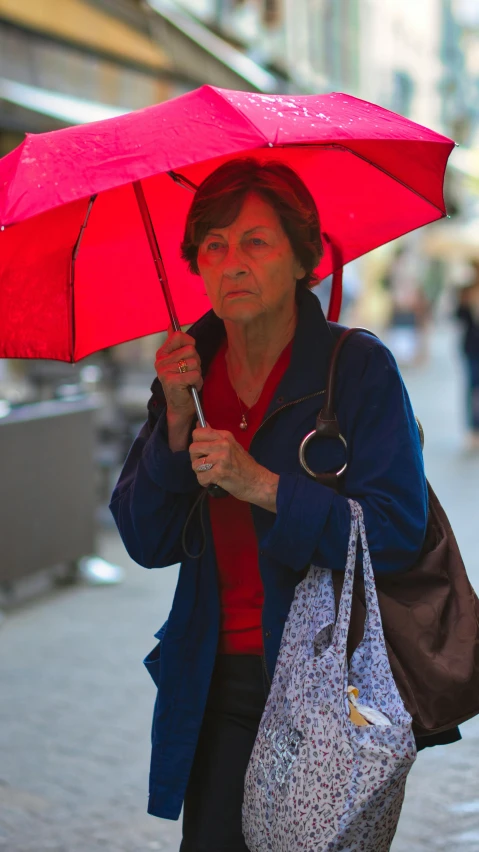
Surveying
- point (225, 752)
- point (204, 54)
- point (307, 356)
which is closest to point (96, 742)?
point (225, 752)

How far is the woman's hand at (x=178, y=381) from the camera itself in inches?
107

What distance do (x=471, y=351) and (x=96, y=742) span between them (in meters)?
9.11

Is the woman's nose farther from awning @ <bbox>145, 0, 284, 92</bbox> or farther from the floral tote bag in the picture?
awning @ <bbox>145, 0, 284, 92</bbox>

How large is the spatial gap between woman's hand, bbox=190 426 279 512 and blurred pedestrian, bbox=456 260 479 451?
11.1 meters

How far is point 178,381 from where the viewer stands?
271 cm

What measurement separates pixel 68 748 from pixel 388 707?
2.95 metres

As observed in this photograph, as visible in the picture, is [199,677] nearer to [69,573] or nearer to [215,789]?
[215,789]

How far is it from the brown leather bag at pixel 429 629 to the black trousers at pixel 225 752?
34 cm

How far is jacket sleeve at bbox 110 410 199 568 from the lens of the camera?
2.71m

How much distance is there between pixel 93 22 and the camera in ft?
47.9

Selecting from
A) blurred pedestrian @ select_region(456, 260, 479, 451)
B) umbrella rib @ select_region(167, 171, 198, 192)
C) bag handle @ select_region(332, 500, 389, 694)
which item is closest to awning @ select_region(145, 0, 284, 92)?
blurred pedestrian @ select_region(456, 260, 479, 451)

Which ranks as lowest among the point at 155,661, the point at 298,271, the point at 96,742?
the point at 96,742

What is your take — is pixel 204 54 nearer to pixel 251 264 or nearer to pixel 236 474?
pixel 251 264

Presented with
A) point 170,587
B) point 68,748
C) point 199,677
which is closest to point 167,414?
point 199,677
